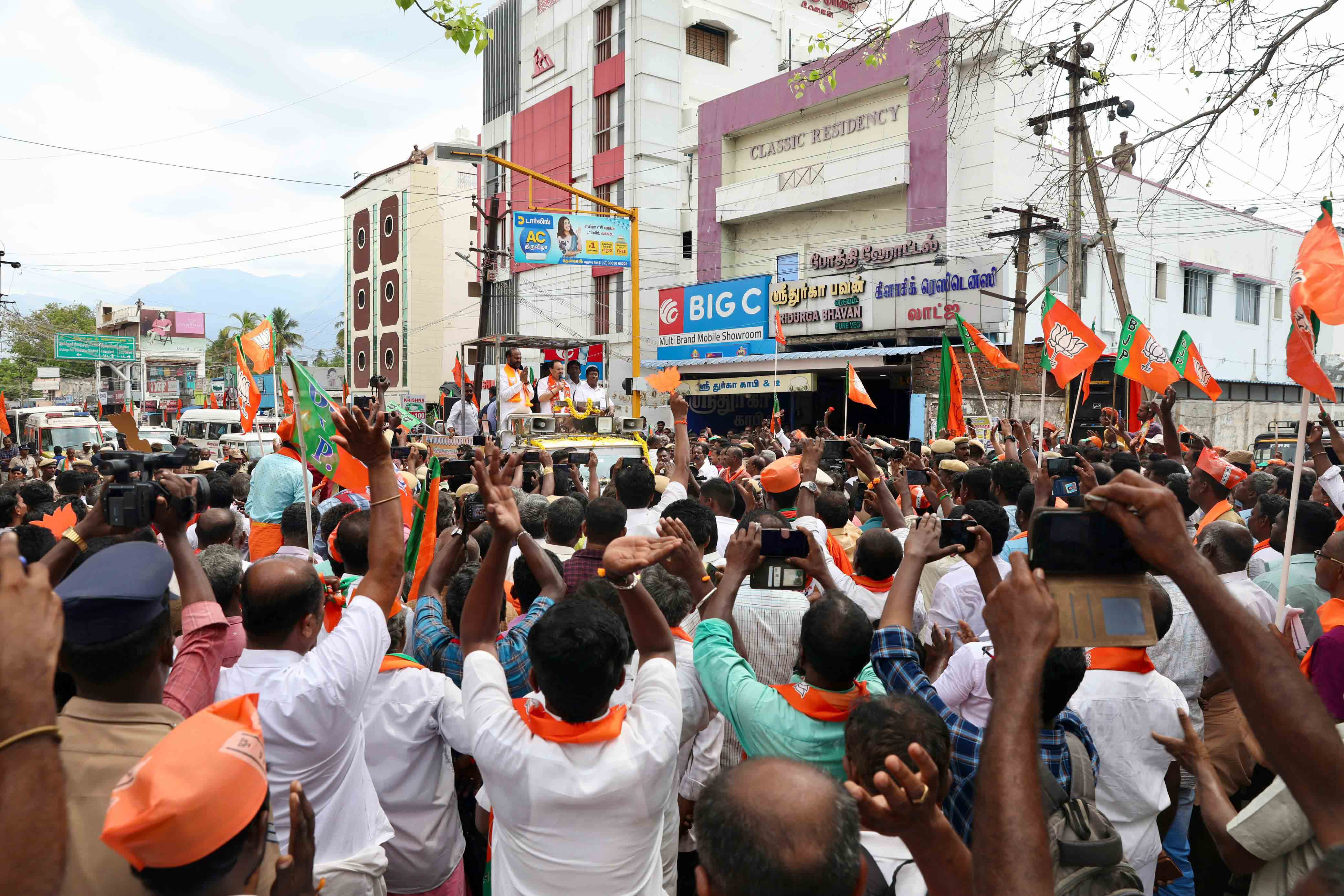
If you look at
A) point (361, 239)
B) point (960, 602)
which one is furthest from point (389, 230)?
point (960, 602)

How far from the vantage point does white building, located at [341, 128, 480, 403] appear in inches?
1783

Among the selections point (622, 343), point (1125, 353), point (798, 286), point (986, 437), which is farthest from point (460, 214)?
point (1125, 353)

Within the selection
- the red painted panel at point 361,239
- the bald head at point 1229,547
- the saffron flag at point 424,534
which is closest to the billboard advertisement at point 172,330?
the red painted panel at point 361,239

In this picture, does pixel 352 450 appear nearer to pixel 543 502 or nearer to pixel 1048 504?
pixel 543 502

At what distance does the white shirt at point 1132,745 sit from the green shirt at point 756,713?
863 millimetres

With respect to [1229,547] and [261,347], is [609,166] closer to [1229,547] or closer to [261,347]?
[261,347]

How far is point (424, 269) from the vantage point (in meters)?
45.4

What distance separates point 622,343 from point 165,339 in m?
52.0

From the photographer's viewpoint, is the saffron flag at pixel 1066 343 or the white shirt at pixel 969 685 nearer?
the white shirt at pixel 969 685

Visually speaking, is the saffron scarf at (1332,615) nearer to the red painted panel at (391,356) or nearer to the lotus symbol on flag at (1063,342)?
the lotus symbol on flag at (1063,342)

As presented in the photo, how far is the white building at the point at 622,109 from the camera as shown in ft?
107

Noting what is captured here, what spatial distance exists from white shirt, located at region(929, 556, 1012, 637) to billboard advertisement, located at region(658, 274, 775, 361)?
21.1 m

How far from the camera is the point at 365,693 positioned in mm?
2566

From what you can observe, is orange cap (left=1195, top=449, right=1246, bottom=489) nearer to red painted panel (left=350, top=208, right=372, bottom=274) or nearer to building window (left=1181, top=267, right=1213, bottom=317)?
building window (left=1181, top=267, right=1213, bottom=317)
